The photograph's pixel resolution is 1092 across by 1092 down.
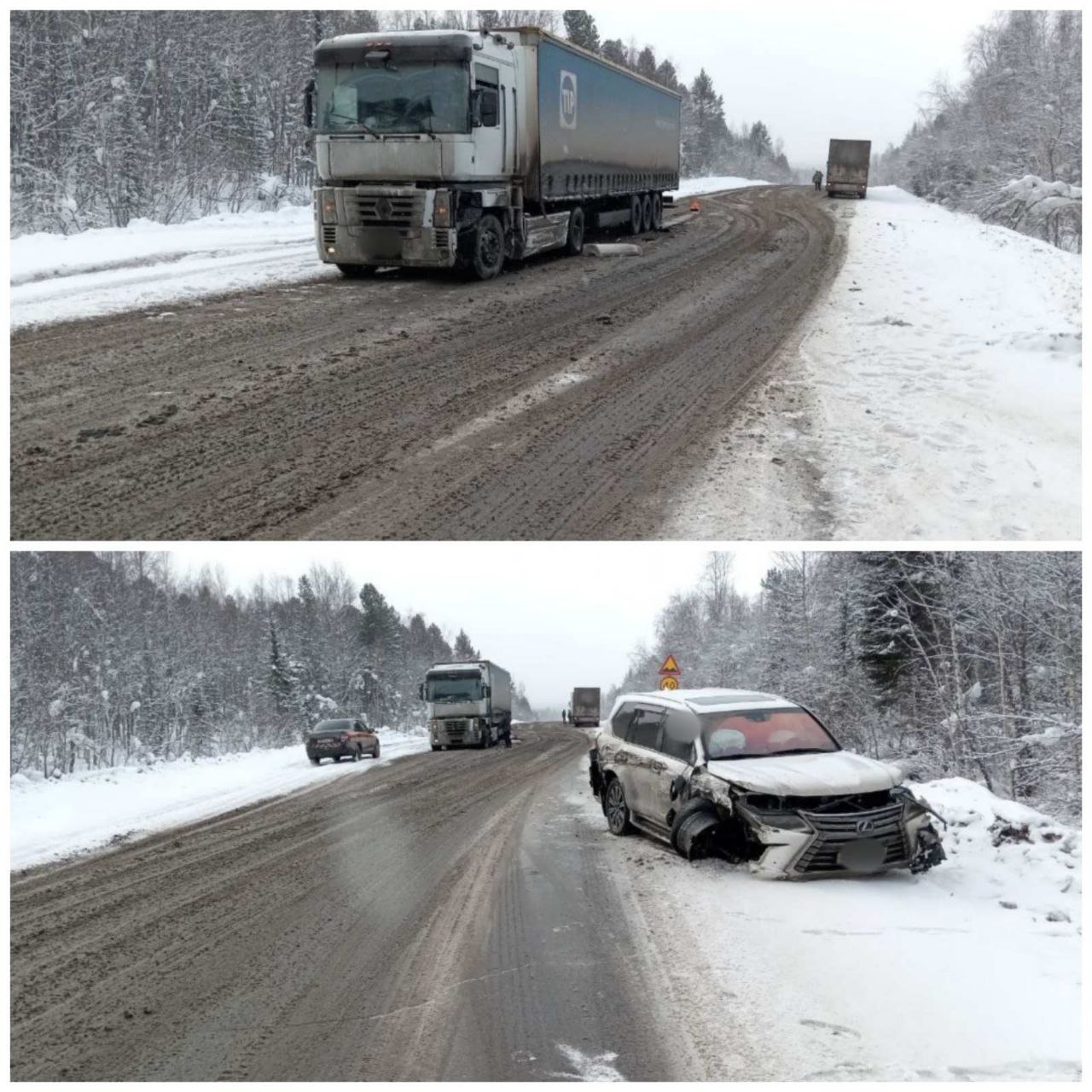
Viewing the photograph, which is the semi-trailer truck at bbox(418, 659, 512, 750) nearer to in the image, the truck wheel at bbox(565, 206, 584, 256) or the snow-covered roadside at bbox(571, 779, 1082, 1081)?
the truck wheel at bbox(565, 206, 584, 256)

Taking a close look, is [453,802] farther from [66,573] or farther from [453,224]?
[66,573]

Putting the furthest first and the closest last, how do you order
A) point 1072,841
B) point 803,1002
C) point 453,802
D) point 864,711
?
point 864,711, point 453,802, point 1072,841, point 803,1002

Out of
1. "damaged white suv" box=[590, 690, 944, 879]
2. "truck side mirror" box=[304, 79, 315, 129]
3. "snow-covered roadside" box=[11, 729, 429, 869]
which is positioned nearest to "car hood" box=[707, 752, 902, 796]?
"damaged white suv" box=[590, 690, 944, 879]

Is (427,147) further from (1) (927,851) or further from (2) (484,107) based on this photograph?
(1) (927,851)

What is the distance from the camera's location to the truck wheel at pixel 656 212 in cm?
2938

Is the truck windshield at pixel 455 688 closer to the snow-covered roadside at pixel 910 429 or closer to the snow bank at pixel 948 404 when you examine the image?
the snow bank at pixel 948 404

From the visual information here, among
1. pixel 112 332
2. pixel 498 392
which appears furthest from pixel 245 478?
pixel 112 332

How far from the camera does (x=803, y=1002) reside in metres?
4.89

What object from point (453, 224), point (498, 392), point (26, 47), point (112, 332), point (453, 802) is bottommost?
point (453, 802)

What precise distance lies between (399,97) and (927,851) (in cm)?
1395

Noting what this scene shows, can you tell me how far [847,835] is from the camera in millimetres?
6828

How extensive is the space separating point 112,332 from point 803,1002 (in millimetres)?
10578

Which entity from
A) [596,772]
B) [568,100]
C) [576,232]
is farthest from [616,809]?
[568,100]

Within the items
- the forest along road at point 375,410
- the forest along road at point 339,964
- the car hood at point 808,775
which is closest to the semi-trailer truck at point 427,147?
the forest along road at point 375,410
